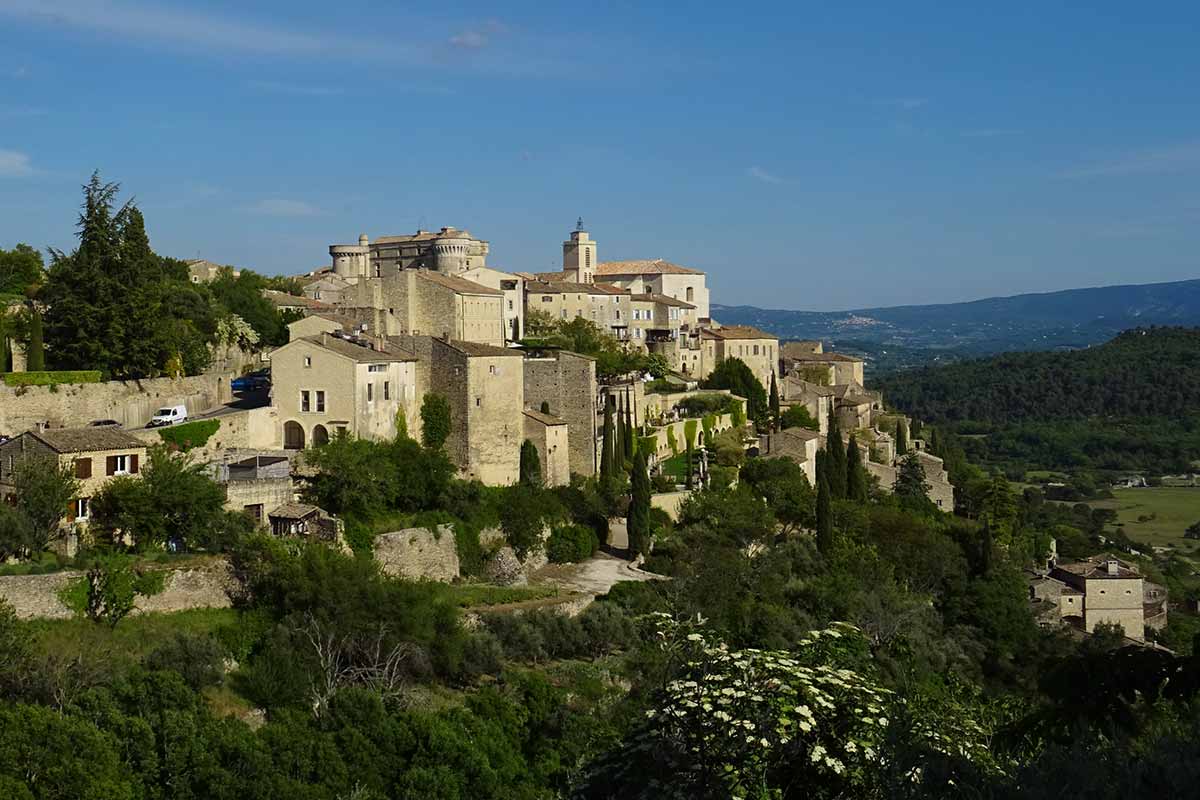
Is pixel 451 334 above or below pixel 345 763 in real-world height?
above

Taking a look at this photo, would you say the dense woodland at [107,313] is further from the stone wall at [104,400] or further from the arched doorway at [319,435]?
the arched doorway at [319,435]

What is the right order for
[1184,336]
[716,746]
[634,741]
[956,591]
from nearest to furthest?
[716,746], [634,741], [956,591], [1184,336]

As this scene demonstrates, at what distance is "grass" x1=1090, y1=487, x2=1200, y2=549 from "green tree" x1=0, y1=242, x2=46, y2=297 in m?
65.8

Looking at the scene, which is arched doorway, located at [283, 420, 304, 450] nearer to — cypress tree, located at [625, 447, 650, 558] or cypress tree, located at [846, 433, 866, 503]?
cypress tree, located at [625, 447, 650, 558]

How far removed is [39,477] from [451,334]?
1669cm

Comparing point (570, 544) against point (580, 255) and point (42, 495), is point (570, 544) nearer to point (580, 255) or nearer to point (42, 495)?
point (42, 495)

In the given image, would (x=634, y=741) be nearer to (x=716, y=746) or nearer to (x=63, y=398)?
(x=716, y=746)

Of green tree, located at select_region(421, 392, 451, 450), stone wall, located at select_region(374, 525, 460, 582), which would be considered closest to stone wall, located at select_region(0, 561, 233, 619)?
stone wall, located at select_region(374, 525, 460, 582)

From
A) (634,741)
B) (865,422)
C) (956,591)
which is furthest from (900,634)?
(865,422)

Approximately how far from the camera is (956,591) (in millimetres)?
44531

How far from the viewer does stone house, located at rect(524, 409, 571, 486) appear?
3850cm

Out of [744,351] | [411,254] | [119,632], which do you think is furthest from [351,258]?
[119,632]

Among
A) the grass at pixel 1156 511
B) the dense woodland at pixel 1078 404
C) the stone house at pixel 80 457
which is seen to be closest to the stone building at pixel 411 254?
the stone house at pixel 80 457

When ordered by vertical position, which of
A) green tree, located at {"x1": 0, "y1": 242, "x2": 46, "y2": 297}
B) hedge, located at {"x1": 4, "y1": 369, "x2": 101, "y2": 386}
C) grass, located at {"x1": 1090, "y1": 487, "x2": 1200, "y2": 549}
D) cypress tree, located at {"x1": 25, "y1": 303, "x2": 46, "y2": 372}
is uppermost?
green tree, located at {"x1": 0, "y1": 242, "x2": 46, "y2": 297}
